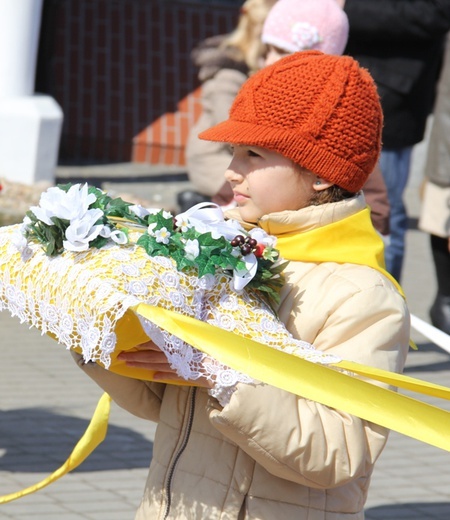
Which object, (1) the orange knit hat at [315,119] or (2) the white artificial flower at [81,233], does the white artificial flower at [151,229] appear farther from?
A: (1) the orange knit hat at [315,119]

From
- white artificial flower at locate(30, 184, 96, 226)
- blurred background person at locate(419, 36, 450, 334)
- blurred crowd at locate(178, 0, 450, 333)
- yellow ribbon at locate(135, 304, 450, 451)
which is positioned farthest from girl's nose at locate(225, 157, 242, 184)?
blurred background person at locate(419, 36, 450, 334)

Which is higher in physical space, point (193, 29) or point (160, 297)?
point (160, 297)

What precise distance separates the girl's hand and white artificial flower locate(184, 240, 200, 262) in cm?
19

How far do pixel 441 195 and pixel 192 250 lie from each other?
4527 millimetres

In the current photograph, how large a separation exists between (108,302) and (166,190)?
10.8 m

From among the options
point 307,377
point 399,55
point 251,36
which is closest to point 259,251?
point 307,377

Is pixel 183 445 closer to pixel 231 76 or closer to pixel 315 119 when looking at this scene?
pixel 315 119

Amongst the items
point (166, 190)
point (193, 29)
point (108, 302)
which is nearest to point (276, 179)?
point (108, 302)

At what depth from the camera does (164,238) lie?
8.02ft

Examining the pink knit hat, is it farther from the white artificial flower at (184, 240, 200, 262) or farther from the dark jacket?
the white artificial flower at (184, 240, 200, 262)

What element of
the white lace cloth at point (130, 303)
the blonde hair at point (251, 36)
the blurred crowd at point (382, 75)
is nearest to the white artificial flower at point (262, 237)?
the white lace cloth at point (130, 303)

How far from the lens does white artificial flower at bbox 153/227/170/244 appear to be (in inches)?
96.3

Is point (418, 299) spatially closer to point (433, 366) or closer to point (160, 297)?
point (433, 366)

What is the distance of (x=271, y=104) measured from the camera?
2.61 meters
